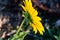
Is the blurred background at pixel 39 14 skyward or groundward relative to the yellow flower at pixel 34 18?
groundward

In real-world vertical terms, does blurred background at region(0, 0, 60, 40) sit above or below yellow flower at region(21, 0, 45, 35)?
below

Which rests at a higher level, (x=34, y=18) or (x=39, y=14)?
(x=34, y=18)

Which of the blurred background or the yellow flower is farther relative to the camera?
the blurred background

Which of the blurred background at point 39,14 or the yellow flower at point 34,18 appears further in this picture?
the blurred background at point 39,14

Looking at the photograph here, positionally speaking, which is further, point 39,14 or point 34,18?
point 39,14

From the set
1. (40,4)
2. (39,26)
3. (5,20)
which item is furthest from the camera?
(40,4)

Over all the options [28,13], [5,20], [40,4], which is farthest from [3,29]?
[28,13]

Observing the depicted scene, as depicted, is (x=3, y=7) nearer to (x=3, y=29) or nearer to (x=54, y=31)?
(x=3, y=29)

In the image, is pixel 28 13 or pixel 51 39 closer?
pixel 28 13
